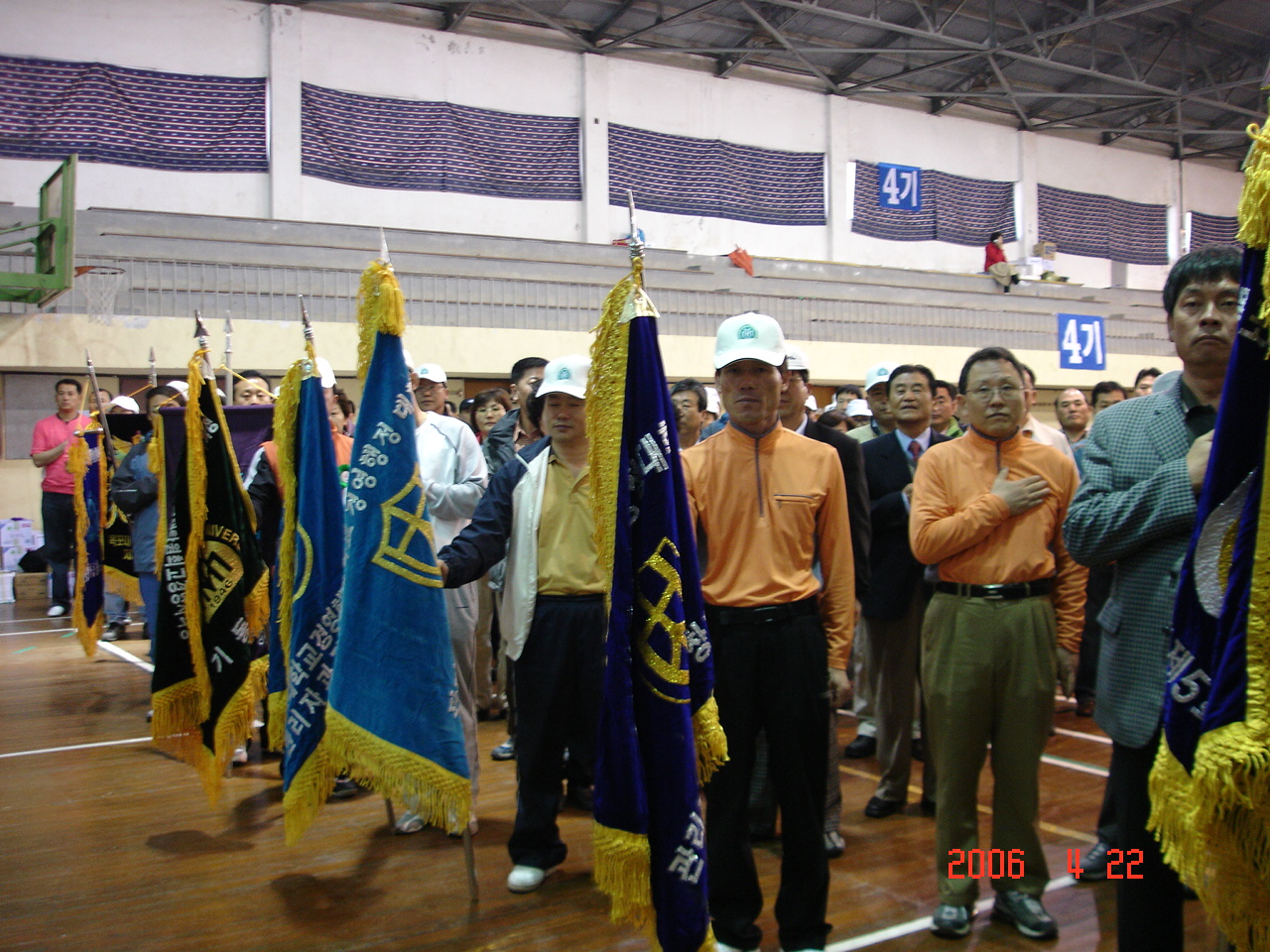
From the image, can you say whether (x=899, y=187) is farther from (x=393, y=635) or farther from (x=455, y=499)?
(x=393, y=635)

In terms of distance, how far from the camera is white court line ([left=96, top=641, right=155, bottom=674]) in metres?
6.66

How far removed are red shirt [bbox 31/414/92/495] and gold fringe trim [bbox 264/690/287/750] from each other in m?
5.82

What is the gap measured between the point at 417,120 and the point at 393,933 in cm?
1106

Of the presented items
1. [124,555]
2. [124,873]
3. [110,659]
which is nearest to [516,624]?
[124,873]

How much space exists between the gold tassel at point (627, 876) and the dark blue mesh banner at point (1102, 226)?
1700 cm

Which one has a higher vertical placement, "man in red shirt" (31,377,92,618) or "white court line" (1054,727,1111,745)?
"man in red shirt" (31,377,92,618)

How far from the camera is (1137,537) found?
1.87m

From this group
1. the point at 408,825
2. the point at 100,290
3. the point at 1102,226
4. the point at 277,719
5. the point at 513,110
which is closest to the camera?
the point at 408,825

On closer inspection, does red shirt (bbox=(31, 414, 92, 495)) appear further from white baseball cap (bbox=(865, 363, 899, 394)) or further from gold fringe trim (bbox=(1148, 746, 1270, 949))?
gold fringe trim (bbox=(1148, 746, 1270, 949))

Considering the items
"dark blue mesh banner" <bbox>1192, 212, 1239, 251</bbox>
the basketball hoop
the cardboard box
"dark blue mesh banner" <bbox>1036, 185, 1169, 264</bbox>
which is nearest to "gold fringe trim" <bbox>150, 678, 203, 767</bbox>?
the basketball hoop

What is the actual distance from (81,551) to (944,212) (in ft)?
44.6

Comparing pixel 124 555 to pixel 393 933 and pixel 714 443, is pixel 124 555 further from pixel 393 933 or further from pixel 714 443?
pixel 714 443

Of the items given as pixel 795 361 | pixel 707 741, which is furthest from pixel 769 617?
pixel 795 361

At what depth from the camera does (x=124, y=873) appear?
10.1ft
